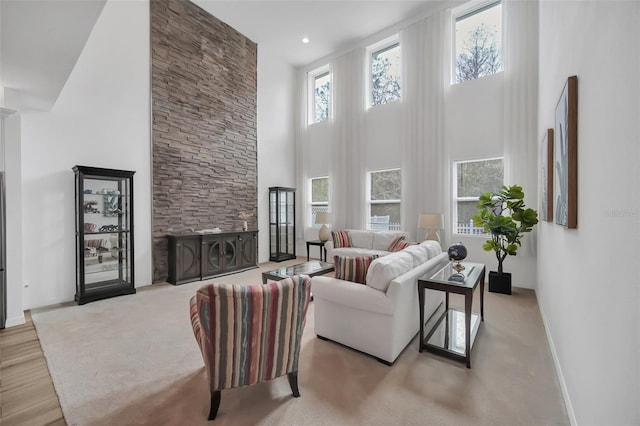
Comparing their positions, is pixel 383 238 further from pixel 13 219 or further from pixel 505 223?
pixel 13 219

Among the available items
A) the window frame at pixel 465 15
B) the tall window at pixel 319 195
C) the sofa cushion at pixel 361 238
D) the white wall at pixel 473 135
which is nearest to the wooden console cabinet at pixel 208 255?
the tall window at pixel 319 195

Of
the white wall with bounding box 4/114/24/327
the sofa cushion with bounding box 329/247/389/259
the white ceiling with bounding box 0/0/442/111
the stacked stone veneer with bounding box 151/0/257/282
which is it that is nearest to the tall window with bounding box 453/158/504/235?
the sofa cushion with bounding box 329/247/389/259

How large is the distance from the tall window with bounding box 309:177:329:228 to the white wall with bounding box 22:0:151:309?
377 cm

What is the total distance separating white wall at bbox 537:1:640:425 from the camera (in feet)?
3.08

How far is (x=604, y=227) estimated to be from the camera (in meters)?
1.21

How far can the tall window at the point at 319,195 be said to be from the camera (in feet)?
23.4

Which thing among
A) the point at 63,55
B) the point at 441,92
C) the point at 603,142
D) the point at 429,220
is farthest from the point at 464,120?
the point at 63,55

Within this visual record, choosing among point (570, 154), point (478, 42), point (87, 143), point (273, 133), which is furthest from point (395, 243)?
point (87, 143)

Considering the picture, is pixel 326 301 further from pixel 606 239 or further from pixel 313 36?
pixel 313 36

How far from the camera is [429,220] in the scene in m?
4.82

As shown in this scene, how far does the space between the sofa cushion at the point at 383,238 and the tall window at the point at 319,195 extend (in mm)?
1806

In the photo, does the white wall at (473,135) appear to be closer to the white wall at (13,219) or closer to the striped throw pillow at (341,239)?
the striped throw pillow at (341,239)

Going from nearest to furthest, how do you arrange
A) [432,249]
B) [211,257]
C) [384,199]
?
[432,249], [211,257], [384,199]

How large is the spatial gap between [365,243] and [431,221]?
1.48 meters
